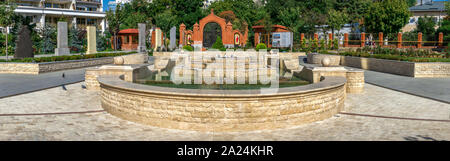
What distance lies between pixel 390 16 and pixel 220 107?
3813 centimetres

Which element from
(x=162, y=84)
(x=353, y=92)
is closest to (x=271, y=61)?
(x=353, y=92)

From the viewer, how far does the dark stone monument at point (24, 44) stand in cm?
1881

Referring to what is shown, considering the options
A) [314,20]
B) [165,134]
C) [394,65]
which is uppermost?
[314,20]

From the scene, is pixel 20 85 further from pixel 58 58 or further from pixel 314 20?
pixel 314 20

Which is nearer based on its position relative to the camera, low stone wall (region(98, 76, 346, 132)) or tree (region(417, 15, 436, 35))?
low stone wall (region(98, 76, 346, 132))

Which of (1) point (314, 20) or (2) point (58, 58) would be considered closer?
(2) point (58, 58)

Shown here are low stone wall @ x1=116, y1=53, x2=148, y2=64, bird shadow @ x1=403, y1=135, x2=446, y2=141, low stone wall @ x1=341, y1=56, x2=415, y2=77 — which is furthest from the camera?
low stone wall @ x1=116, y1=53, x2=148, y2=64

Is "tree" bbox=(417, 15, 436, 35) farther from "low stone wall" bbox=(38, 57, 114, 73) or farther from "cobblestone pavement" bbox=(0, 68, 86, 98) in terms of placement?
"cobblestone pavement" bbox=(0, 68, 86, 98)

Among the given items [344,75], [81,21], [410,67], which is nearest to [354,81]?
[344,75]

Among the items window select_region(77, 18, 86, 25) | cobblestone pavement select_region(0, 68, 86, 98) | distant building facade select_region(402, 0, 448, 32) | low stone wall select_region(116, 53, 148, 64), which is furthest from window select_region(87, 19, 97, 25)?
distant building facade select_region(402, 0, 448, 32)

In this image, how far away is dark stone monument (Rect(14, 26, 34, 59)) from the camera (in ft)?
61.7

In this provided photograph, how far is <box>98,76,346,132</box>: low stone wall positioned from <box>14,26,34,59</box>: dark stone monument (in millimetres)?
13588

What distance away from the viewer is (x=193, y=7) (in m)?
56.6
